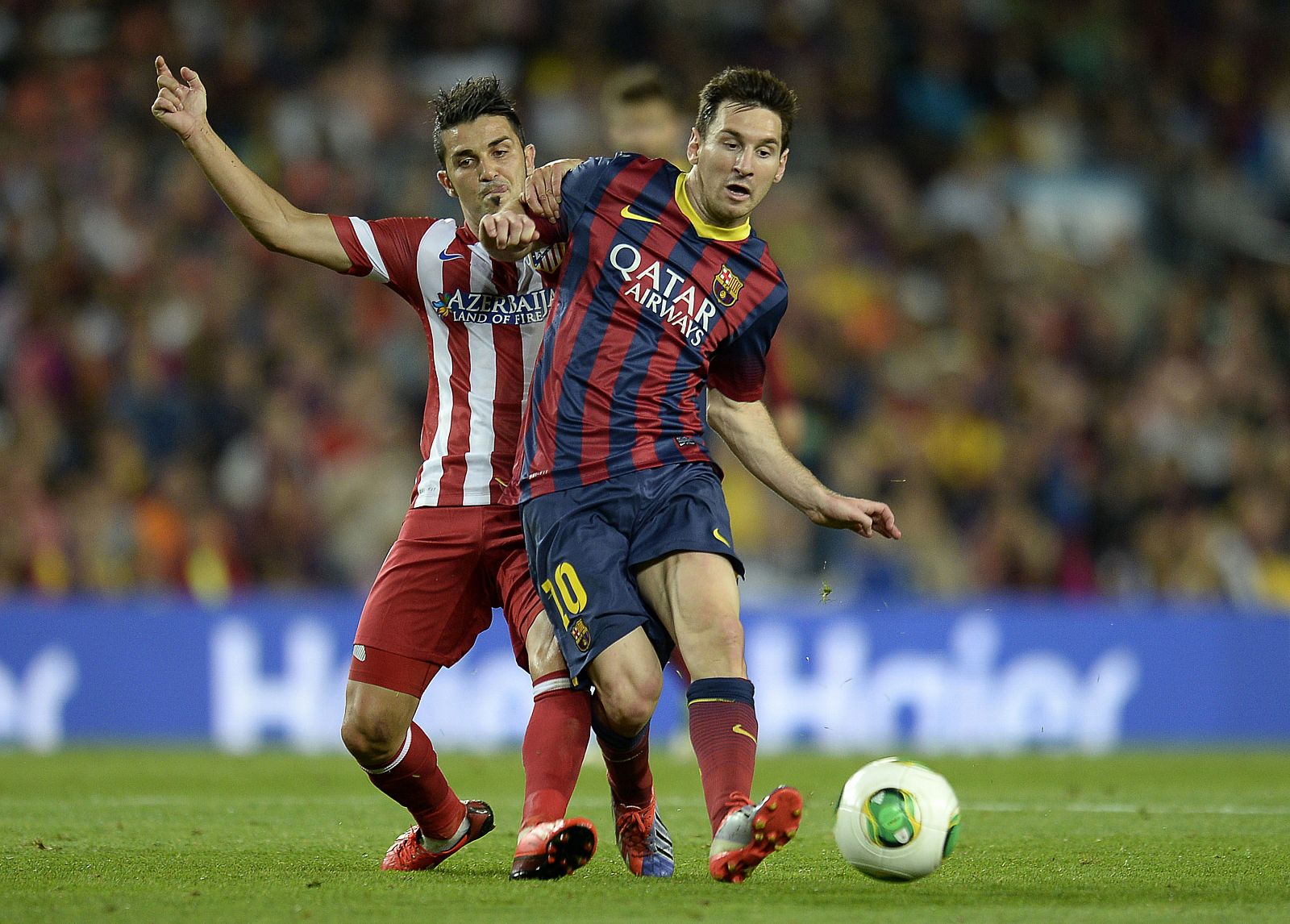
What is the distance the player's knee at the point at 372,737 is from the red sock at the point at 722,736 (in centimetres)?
98

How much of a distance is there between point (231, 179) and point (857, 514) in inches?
77.6

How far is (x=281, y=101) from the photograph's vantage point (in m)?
14.5

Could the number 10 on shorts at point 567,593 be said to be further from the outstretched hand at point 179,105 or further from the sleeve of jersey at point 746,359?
the outstretched hand at point 179,105

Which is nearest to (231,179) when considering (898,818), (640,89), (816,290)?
(898,818)

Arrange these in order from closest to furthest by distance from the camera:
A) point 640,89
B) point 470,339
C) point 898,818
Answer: point 898,818 < point 470,339 < point 640,89

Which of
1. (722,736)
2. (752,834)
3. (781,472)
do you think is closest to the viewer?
(752,834)

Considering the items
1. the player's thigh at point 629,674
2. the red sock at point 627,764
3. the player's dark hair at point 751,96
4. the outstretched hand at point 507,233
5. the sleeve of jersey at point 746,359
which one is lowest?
the red sock at point 627,764

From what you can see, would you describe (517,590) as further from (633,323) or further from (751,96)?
(751,96)

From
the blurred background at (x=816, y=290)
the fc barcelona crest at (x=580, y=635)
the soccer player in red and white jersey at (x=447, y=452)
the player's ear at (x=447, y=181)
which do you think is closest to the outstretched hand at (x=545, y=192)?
the soccer player in red and white jersey at (x=447, y=452)

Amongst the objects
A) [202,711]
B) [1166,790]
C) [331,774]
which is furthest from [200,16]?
[1166,790]

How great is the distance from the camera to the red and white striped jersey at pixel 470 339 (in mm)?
5434

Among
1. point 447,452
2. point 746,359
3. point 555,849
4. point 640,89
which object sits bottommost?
point 555,849

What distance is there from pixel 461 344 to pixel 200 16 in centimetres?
1044

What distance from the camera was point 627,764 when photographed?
17.0 feet
